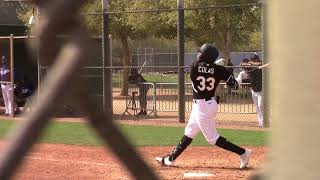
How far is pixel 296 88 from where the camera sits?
1.23m

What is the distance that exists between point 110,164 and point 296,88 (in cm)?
1008

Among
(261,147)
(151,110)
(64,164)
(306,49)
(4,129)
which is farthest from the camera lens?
(151,110)

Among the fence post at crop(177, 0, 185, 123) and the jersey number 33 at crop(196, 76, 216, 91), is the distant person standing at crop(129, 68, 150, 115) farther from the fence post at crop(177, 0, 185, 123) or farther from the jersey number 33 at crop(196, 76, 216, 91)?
the jersey number 33 at crop(196, 76, 216, 91)

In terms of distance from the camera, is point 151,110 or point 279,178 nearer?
point 279,178

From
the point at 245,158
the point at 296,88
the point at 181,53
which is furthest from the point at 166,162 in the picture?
the point at 296,88

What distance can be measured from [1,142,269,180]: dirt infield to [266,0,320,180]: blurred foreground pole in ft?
25.1

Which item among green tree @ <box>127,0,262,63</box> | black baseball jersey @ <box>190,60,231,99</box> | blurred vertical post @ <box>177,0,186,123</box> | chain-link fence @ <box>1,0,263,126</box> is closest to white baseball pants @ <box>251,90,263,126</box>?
chain-link fence @ <box>1,0,263,126</box>

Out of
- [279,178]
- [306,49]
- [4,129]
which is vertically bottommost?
[4,129]

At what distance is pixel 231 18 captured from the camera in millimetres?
26297

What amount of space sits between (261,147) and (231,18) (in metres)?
13.4

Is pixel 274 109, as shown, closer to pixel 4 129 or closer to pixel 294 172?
pixel 294 172

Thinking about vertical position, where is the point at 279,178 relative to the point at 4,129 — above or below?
above

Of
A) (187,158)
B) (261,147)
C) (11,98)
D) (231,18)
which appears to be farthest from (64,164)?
(231,18)

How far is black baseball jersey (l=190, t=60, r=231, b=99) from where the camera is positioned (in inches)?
412
